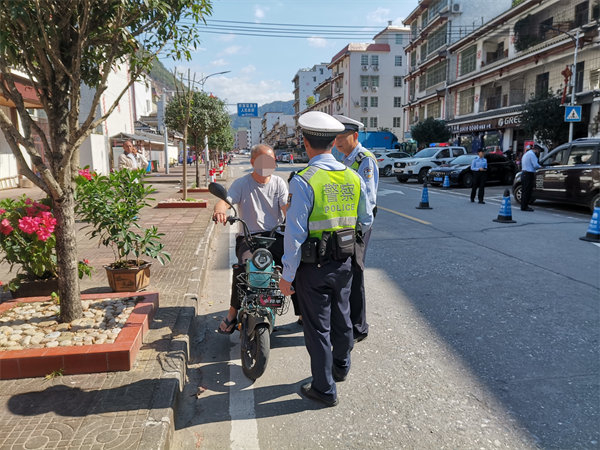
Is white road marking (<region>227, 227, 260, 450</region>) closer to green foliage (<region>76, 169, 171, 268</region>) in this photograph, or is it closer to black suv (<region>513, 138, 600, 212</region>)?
green foliage (<region>76, 169, 171, 268</region>)

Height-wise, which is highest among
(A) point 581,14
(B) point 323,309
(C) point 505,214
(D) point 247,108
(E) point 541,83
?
(A) point 581,14

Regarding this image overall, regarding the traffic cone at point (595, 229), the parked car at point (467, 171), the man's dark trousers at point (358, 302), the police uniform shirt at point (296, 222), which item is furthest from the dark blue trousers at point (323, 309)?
the parked car at point (467, 171)

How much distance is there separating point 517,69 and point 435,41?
49.9ft

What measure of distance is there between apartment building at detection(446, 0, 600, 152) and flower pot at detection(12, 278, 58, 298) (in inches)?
1020

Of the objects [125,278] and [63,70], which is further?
[125,278]


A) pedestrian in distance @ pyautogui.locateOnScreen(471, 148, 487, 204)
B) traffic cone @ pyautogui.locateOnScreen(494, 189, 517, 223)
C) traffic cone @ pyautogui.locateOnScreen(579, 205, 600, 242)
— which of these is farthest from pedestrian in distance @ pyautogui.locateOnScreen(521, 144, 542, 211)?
traffic cone @ pyautogui.locateOnScreen(579, 205, 600, 242)

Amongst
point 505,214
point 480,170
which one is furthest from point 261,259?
point 480,170

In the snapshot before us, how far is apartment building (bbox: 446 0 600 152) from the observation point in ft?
78.4

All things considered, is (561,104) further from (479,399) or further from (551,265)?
(479,399)

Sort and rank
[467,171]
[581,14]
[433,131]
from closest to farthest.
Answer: [467,171]
[581,14]
[433,131]

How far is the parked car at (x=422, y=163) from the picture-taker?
76.4ft

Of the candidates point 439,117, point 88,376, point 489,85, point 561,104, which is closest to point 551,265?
point 88,376

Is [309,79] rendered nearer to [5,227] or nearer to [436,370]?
[5,227]

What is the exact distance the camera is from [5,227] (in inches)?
167
